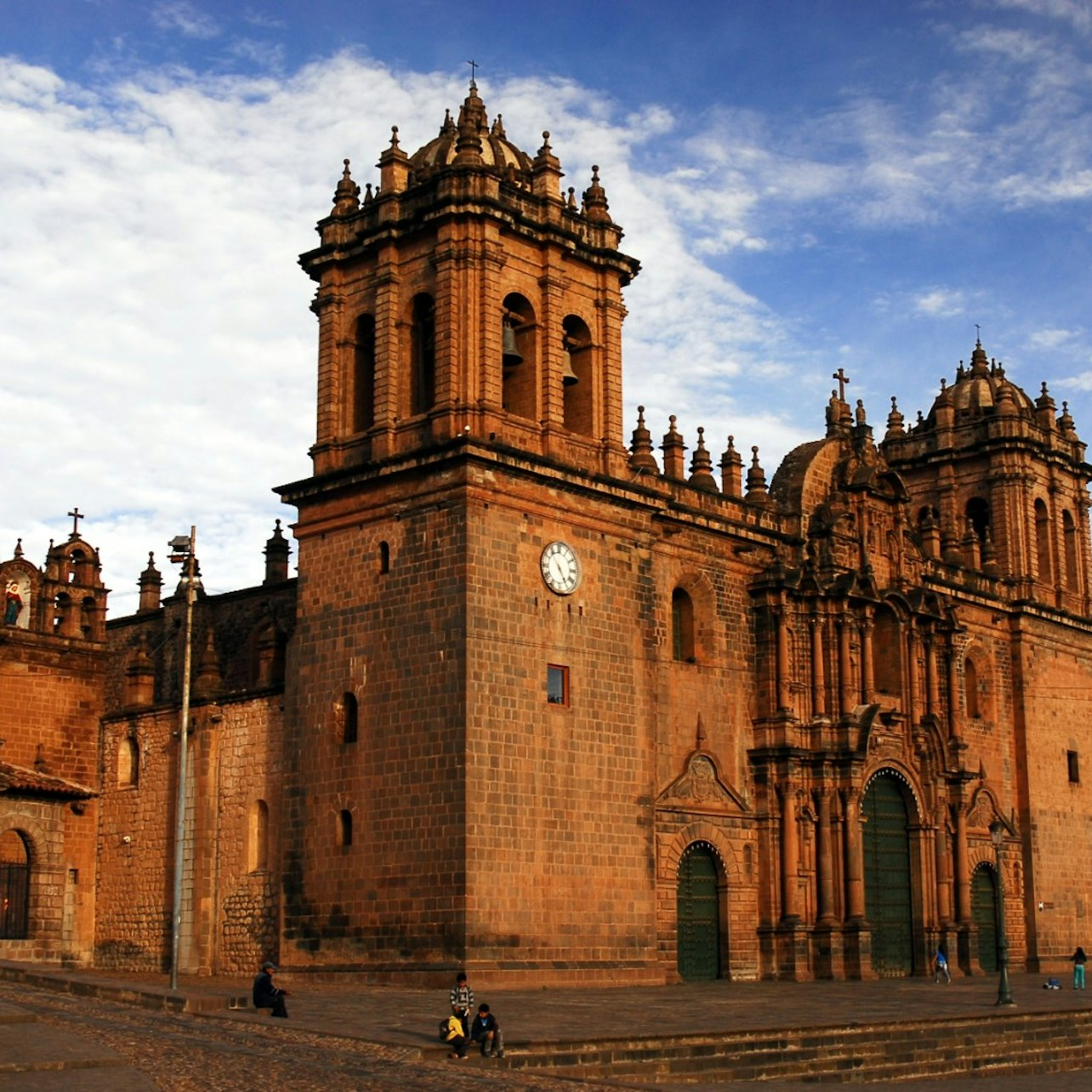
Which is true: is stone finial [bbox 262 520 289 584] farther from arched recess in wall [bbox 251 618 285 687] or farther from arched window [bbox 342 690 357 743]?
arched window [bbox 342 690 357 743]

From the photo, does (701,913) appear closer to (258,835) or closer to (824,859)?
Result: (824,859)

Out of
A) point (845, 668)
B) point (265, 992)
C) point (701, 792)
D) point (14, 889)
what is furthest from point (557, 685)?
point (14, 889)

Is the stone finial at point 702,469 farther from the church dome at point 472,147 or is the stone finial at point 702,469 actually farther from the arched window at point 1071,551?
the arched window at point 1071,551

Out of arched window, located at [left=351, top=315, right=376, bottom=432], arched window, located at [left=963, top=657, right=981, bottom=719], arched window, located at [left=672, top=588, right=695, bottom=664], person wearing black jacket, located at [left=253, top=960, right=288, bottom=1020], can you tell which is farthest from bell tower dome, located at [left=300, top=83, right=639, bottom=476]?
arched window, located at [left=963, top=657, right=981, bottom=719]

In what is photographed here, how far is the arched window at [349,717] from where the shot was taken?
110 feet

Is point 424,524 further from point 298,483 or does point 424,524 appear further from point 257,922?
point 257,922

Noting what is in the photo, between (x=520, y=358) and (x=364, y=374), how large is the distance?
3.42m

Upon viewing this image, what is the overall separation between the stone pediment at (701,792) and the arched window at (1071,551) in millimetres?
18462

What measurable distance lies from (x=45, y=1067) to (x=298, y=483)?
17.5m

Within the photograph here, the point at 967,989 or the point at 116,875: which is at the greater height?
the point at 116,875

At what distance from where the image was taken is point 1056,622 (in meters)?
49.3

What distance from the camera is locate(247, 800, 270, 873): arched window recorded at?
3550 cm

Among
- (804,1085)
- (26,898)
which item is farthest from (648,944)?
(26,898)

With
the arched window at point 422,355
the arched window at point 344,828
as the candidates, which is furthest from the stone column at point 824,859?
the arched window at point 422,355
